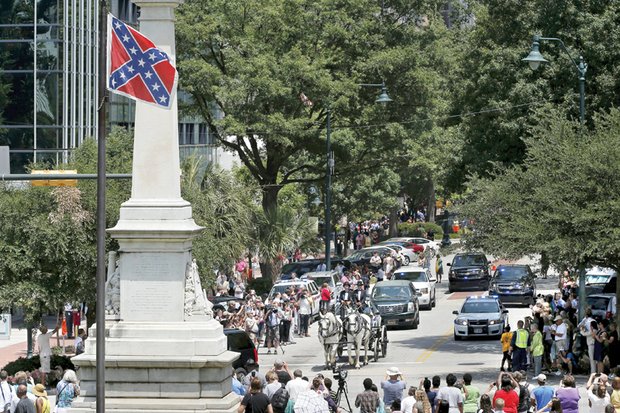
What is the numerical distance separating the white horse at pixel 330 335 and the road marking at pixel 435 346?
9.73ft

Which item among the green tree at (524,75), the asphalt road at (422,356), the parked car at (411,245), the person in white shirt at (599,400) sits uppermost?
the green tree at (524,75)

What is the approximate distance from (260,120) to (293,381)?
112 ft

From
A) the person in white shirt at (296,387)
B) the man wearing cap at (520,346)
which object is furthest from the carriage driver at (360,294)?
the person in white shirt at (296,387)

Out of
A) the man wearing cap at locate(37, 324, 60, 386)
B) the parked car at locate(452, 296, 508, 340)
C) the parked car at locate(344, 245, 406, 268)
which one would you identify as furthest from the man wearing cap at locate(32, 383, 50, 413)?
the parked car at locate(344, 245, 406, 268)

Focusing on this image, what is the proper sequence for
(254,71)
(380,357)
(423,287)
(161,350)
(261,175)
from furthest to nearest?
(261,175) → (254,71) → (423,287) → (380,357) → (161,350)

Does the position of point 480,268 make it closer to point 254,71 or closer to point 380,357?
point 254,71

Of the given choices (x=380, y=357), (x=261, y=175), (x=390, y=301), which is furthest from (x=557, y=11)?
(x=261, y=175)

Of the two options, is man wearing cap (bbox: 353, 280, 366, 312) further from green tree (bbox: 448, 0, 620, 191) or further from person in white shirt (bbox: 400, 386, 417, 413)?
person in white shirt (bbox: 400, 386, 417, 413)

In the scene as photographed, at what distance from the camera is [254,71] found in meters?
56.5

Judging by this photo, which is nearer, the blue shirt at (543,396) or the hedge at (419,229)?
the blue shirt at (543,396)

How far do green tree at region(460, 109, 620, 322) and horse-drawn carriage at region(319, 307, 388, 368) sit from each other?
3.93 m

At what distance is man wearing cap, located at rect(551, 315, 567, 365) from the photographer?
33.0m

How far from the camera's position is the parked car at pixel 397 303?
45.0 meters

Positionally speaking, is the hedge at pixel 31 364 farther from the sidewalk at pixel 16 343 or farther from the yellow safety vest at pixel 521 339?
the yellow safety vest at pixel 521 339
